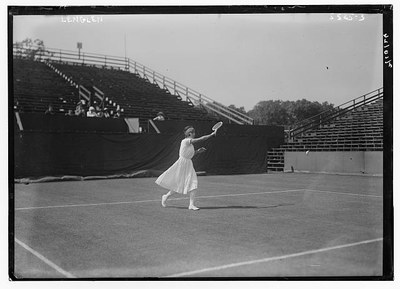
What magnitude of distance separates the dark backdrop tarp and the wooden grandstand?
250 centimetres

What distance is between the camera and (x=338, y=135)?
20922 mm

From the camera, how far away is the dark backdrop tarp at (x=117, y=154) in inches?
568

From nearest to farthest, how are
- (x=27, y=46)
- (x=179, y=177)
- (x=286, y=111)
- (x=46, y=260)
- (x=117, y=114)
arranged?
(x=46, y=260)
(x=27, y=46)
(x=179, y=177)
(x=117, y=114)
(x=286, y=111)

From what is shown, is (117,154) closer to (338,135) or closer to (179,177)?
(179,177)

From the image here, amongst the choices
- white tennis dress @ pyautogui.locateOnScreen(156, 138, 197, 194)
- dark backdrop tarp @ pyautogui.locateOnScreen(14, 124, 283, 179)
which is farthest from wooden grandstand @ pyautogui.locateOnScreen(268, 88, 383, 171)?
white tennis dress @ pyautogui.locateOnScreen(156, 138, 197, 194)

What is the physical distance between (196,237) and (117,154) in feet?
35.7

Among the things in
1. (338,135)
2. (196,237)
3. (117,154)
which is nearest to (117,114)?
(117,154)

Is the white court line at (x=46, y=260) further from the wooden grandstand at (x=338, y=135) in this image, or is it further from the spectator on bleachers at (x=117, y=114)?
the wooden grandstand at (x=338, y=135)

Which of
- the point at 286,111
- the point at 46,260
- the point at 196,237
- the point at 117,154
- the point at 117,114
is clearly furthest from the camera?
the point at 286,111

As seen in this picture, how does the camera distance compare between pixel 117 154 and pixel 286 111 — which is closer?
pixel 117 154

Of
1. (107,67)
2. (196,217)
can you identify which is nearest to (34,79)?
(107,67)

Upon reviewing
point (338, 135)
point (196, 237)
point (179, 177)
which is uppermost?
point (338, 135)

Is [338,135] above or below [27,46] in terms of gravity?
below

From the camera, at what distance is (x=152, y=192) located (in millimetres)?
12055
